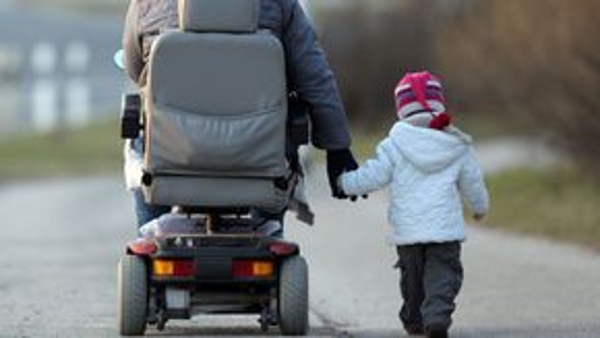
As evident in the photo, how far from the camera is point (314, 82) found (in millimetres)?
10328

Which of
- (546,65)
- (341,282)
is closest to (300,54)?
(341,282)

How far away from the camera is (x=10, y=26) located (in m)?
49.9

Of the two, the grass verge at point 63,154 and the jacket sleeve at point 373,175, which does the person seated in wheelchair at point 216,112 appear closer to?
the jacket sleeve at point 373,175

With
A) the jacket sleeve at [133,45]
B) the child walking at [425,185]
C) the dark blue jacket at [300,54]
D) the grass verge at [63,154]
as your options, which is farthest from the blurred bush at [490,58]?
the jacket sleeve at [133,45]

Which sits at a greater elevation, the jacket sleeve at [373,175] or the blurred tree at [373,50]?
the jacket sleeve at [373,175]

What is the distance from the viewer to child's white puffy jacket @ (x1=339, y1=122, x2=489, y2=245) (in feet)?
33.6

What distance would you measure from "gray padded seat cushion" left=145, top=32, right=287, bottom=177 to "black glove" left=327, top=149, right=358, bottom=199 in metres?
0.53

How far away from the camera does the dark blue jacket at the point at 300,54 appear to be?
33.8 feet

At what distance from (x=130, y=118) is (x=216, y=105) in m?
0.47

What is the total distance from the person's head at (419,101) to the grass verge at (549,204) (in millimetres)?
6164

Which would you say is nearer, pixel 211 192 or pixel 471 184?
pixel 211 192

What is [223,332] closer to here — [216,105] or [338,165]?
[338,165]

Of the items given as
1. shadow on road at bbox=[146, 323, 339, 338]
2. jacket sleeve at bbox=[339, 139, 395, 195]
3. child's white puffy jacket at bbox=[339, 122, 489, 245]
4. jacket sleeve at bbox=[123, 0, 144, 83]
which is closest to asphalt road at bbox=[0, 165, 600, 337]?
shadow on road at bbox=[146, 323, 339, 338]

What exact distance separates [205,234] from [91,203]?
53.0ft
